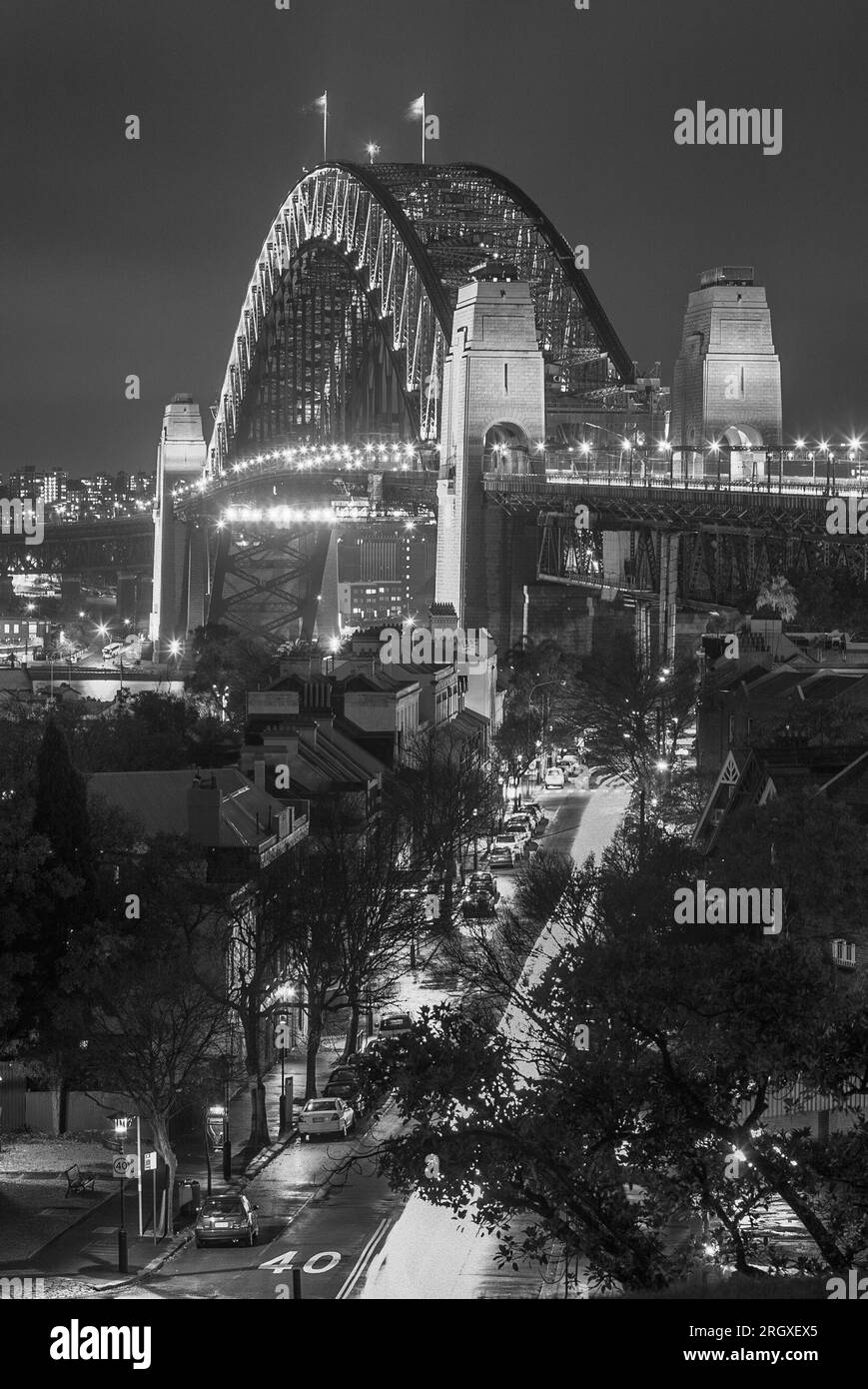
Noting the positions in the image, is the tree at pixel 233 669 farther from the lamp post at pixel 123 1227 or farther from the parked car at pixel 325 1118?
the lamp post at pixel 123 1227

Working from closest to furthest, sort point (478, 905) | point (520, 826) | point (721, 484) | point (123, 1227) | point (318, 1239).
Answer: point (123, 1227) < point (318, 1239) < point (478, 905) < point (520, 826) < point (721, 484)

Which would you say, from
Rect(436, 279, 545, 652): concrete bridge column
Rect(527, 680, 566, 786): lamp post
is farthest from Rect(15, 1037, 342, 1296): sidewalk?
Rect(436, 279, 545, 652): concrete bridge column

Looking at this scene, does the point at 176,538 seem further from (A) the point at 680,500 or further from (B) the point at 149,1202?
(B) the point at 149,1202

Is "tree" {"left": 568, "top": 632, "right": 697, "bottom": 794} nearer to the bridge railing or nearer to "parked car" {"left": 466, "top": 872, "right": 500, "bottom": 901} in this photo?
the bridge railing

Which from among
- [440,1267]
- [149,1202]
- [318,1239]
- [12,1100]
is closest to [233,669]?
[12,1100]

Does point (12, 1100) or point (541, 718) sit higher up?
point (541, 718)

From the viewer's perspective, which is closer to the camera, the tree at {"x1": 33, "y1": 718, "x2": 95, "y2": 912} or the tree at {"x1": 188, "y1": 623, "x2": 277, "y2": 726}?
the tree at {"x1": 33, "y1": 718, "x2": 95, "y2": 912}

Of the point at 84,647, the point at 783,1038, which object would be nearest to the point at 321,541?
the point at 84,647
